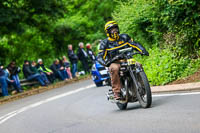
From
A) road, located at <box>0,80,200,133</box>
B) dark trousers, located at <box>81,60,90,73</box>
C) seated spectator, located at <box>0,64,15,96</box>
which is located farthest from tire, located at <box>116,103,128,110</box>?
dark trousers, located at <box>81,60,90,73</box>

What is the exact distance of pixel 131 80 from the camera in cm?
850

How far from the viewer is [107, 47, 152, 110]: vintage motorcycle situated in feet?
26.6

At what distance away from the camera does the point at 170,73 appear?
12.1 m

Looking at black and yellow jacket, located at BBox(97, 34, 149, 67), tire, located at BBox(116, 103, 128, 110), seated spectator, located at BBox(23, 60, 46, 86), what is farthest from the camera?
seated spectator, located at BBox(23, 60, 46, 86)

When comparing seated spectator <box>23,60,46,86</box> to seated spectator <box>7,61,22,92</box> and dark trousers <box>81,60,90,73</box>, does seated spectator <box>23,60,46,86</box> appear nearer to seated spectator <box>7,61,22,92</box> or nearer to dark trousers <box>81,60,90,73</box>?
seated spectator <box>7,61,22,92</box>

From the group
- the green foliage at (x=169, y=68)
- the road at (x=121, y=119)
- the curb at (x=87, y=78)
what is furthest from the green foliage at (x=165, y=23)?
the road at (x=121, y=119)

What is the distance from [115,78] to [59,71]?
16.0 meters

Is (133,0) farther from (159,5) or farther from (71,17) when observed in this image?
(71,17)

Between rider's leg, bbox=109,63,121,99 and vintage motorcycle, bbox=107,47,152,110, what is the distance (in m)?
0.09

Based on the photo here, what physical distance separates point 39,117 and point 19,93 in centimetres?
981

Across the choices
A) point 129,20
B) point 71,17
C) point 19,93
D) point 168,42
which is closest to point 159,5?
point 168,42

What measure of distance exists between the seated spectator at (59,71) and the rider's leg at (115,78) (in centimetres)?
1566

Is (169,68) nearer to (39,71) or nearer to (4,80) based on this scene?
(4,80)

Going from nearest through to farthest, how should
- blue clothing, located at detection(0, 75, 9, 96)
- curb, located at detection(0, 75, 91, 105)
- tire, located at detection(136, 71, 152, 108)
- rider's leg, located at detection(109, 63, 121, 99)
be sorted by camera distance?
tire, located at detection(136, 71, 152, 108)
rider's leg, located at detection(109, 63, 121, 99)
curb, located at detection(0, 75, 91, 105)
blue clothing, located at detection(0, 75, 9, 96)
